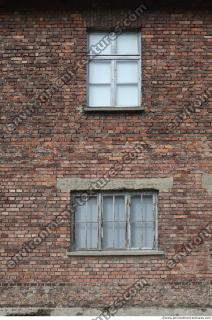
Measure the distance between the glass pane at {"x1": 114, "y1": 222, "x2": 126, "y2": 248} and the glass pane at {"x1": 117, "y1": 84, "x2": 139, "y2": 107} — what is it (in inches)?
99.6

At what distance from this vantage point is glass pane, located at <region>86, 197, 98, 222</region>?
13484 mm

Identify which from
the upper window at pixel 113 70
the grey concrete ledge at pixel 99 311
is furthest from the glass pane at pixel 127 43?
the grey concrete ledge at pixel 99 311

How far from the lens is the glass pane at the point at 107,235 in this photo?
13363 millimetres

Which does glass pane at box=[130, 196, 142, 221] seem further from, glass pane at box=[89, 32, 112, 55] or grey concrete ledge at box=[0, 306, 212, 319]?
glass pane at box=[89, 32, 112, 55]

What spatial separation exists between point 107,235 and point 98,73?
11.4ft

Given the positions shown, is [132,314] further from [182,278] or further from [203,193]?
[203,193]

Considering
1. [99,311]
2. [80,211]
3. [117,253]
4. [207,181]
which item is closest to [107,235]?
[117,253]

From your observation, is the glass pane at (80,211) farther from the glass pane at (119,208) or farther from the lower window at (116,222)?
the glass pane at (119,208)

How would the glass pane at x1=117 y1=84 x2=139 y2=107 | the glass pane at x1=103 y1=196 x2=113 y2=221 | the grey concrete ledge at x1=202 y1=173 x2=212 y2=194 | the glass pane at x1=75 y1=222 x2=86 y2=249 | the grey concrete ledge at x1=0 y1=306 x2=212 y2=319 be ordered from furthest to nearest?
the glass pane at x1=117 y1=84 x2=139 y2=107
the glass pane at x1=103 y1=196 x2=113 y2=221
the glass pane at x1=75 y1=222 x2=86 y2=249
the grey concrete ledge at x1=202 y1=173 x2=212 y2=194
the grey concrete ledge at x1=0 y1=306 x2=212 y2=319

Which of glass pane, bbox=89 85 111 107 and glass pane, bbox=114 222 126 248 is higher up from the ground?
glass pane, bbox=89 85 111 107

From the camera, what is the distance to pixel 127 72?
45.9 ft

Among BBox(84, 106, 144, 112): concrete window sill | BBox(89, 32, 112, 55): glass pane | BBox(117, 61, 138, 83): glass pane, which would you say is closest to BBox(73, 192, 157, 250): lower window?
BBox(84, 106, 144, 112): concrete window sill

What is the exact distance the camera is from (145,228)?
13406 millimetres

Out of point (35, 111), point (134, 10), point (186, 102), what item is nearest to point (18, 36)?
point (35, 111)
